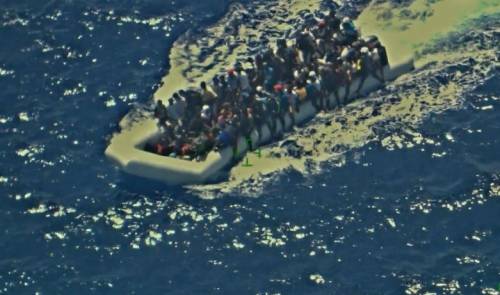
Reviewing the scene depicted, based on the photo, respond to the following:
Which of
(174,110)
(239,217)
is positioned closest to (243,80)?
(174,110)

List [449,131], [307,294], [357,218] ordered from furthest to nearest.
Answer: [449,131] < [357,218] < [307,294]

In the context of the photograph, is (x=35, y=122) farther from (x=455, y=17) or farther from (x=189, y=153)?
(x=455, y=17)

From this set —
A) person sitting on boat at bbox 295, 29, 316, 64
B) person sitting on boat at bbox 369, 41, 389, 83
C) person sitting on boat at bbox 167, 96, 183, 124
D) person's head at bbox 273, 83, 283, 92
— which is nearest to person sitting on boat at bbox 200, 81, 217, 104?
person sitting on boat at bbox 167, 96, 183, 124

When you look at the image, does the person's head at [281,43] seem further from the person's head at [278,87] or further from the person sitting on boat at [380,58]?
the person sitting on boat at [380,58]

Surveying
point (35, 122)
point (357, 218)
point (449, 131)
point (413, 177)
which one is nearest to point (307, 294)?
point (357, 218)

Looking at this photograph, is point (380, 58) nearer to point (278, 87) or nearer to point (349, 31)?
point (349, 31)

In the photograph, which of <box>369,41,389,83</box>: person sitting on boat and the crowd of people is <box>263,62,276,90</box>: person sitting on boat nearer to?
the crowd of people
